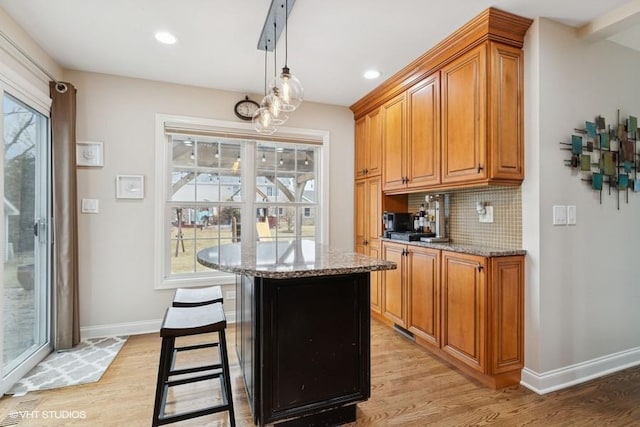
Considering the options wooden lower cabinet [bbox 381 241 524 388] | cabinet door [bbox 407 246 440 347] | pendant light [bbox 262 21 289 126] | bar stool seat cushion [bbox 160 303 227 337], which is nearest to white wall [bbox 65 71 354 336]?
pendant light [bbox 262 21 289 126]

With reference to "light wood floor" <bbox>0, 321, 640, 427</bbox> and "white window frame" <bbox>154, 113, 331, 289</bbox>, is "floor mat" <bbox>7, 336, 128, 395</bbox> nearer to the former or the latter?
"light wood floor" <bbox>0, 321, 640, 427</bbox>

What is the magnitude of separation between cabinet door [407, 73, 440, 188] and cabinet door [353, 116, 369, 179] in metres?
0.87

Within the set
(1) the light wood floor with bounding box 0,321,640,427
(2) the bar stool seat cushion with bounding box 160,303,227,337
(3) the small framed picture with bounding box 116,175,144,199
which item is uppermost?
(3) the small framed picture with bounding box 116,175,144,199

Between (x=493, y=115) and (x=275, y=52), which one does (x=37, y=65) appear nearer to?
(x=275, y=52)

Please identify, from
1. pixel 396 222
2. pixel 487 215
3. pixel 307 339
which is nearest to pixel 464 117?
pixel 487 215

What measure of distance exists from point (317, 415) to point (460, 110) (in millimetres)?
2305

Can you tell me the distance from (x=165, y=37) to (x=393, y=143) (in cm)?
222

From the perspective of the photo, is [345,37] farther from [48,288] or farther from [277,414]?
[48,288]

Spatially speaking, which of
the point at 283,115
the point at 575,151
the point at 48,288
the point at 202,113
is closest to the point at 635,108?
the point at 575,151

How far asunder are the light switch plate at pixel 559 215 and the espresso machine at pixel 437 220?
2.84ft

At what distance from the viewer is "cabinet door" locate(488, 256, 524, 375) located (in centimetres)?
213

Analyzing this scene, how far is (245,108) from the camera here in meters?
3.53

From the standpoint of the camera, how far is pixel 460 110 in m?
2.42

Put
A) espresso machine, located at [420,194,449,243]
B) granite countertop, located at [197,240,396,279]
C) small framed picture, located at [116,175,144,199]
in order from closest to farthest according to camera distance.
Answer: granite countertop, located at [197,240,396,279] < espresso machine, located at [420,194,449,243] < small framed picture, located at [116,175,144,199]
